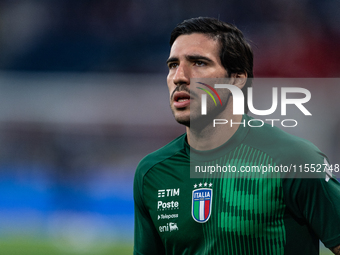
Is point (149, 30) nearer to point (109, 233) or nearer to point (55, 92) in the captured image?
point (55, 92)

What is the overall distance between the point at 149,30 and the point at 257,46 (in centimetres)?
244

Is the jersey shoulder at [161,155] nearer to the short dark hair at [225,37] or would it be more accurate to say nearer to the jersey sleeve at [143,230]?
the jersey sleeve at [143,230]

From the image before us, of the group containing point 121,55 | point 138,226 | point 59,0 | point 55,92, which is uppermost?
point 59,0

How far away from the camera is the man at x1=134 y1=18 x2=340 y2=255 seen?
67.4 inches

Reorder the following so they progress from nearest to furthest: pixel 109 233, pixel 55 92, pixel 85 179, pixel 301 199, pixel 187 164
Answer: pixel 301 199, pixel 187 164, pixel 109 233, pixel 85 179, pixel 55 92

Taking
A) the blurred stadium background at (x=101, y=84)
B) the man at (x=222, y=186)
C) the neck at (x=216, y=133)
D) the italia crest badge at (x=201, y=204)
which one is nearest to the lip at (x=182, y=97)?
the man at (x=222, y=186)

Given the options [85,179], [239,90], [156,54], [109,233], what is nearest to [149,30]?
[156,54]

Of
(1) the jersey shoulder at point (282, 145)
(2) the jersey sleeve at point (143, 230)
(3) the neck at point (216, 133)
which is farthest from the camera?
(2) the jersey sleeve at point (143, 230)

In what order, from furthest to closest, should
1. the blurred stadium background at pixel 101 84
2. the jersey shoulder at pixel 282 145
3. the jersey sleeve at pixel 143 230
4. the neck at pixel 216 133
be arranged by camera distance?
the blurred stadium background at pixel 101 84 < the jersey sleeve at pixel 143 230 < the neck at pixel 216 133 < the jersey shoulder at pixel 282 145

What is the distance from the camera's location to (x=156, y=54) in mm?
8758

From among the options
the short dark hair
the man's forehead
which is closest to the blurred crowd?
the short dark hair

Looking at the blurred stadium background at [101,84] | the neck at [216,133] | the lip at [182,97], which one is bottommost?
the neck at [216,133]

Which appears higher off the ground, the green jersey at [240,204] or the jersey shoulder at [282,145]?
the jersey shoulder at [282,145]

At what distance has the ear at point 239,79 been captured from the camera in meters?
2.13
